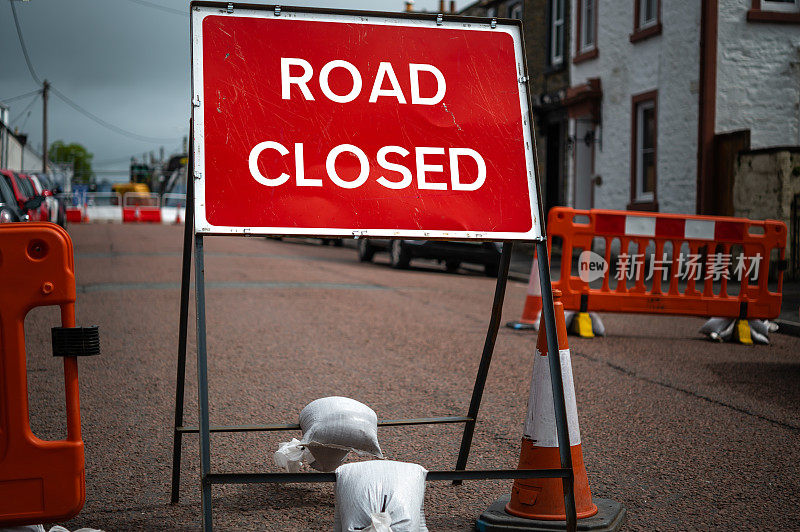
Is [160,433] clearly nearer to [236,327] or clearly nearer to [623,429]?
[623,429]

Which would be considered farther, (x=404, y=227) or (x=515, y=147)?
(x=515, y=147)

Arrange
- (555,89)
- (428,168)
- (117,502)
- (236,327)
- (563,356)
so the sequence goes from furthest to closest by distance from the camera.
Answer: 1. (555,89)
2. (236,327)
3. (117,502)
4. (563,356)
5. (428,168)

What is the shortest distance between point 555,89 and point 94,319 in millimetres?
16606

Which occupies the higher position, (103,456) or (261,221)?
(261,221)

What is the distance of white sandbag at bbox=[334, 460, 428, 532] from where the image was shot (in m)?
2.88

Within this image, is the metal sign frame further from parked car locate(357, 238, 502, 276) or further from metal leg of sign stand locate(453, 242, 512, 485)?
parked car locate(357, 238, 502, 276)

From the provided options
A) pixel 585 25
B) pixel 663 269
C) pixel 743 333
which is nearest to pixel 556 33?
pixel 585 25

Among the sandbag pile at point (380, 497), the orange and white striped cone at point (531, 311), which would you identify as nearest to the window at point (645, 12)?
the orange and white striped cone at point (531, 311)

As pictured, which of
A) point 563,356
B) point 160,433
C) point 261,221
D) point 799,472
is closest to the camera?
point 261,221

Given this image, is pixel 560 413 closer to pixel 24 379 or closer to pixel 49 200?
pixel 24 379

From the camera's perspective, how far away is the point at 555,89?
76.8 ft

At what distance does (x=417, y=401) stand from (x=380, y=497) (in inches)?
119

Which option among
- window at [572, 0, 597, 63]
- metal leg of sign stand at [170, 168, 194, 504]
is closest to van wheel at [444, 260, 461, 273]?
window at [572, 0, 597, 63]

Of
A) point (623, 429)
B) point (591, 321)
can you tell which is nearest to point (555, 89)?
point (591, 321)
